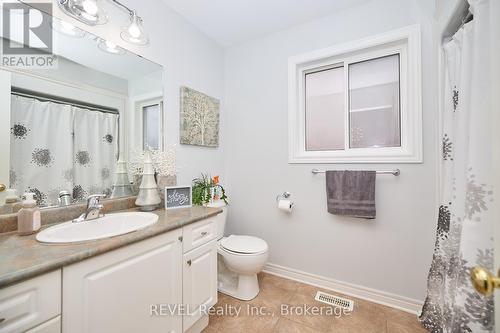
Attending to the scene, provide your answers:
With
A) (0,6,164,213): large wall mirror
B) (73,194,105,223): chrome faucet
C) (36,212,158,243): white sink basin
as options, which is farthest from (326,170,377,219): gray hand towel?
(73,194,105,223): chrome faucet

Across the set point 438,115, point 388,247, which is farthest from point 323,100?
point 388,247

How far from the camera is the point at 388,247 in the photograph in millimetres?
1716

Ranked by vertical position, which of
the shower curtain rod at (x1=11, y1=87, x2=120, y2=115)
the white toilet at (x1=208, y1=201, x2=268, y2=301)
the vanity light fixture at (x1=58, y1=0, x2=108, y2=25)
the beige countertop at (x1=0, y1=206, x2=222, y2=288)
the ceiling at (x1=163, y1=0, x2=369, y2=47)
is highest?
the ceiling at (x1=163, y1=0, x2=369, y2=47)

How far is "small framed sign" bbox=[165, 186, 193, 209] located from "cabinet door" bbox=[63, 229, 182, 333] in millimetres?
389

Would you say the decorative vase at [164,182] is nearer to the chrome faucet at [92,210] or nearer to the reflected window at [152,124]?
the reflected window at [152,124]

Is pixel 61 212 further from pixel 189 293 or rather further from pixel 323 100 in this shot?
pixel 323 100

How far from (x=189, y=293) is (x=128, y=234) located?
58cm

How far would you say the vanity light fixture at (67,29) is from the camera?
120 centimetres

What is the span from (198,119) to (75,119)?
98cm

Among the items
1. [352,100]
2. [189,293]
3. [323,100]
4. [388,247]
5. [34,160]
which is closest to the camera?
[34,160]

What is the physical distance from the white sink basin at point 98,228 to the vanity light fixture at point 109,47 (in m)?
1.08

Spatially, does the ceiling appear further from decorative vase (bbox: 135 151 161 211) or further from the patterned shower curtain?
decorative vase (bbox: 135 151 161 211)

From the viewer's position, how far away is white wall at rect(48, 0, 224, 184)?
5.09ft

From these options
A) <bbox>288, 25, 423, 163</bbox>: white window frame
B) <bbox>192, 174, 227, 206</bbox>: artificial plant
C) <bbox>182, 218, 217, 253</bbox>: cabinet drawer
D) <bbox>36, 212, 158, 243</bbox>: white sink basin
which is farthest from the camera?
<bbox>192, 174, 227, 206</bbox>: artificial plant
